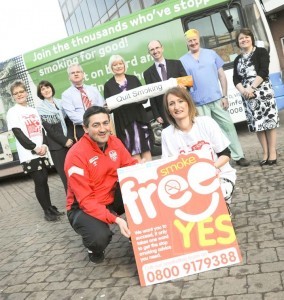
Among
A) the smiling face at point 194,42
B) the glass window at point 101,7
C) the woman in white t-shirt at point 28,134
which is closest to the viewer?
the woman in white t-shirt at point 28,134

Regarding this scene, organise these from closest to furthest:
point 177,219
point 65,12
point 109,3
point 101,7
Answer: point 177,219 < point 109,3 < point 101,7 < point 65,12

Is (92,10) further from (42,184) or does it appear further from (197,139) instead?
(197,139)

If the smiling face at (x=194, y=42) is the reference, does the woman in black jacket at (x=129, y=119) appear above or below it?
below

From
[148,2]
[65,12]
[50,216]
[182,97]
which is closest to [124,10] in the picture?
[148,2]

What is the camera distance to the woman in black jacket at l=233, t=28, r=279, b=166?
17.0 feet

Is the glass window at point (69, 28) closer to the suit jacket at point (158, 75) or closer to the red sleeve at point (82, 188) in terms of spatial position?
the suit jacket at point (158, 75)

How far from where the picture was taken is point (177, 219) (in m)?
2.92

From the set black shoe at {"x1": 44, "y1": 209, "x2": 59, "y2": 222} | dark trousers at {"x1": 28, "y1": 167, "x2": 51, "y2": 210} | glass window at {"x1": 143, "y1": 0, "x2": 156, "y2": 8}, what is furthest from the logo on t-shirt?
glass window at {"x1": 143, "y1": 0, "x2": 156, "y2": 8}

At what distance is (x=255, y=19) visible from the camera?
840 centimetres

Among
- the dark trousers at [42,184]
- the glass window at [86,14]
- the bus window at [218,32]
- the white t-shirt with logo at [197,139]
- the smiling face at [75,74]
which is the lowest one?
the dark trousers at [42,184]

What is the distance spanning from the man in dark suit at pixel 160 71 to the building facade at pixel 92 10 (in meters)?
15.2

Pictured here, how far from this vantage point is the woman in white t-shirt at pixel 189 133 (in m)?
3.37

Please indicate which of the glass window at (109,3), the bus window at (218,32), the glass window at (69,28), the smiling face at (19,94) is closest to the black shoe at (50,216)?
the smiling face at (19,94)

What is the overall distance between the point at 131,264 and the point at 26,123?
2.66 metres
